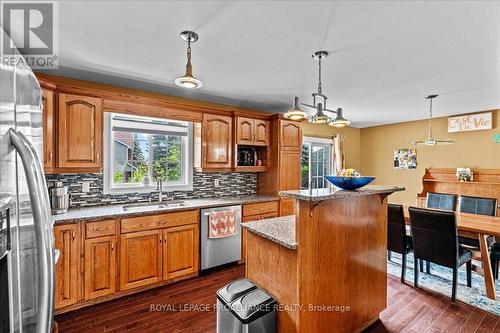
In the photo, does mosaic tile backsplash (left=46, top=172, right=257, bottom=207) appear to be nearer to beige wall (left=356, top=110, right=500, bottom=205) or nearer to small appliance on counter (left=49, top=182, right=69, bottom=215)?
small appliance on counter (left=49, top=182, right=69, bottom=215)

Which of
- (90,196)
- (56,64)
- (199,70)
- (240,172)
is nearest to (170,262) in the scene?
(90,196)

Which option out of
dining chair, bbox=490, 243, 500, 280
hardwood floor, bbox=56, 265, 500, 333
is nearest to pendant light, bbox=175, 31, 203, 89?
hardwood floor, bbox=56, 265, 500, 333

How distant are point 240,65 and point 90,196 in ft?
7.84

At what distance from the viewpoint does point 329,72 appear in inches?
105

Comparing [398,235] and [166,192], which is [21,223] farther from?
[398,235]

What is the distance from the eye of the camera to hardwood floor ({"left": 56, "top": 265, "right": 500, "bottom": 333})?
2162 millimetres

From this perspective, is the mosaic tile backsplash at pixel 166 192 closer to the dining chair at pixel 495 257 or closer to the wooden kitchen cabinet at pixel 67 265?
the wooden kitchen cabinet at pixel 67 265

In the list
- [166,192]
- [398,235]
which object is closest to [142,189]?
[166,192]

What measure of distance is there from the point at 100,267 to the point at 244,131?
257 cm

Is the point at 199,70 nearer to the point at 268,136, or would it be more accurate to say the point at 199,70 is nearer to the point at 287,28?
the point at 287,28

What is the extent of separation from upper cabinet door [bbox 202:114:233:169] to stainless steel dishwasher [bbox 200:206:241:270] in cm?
72

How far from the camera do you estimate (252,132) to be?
3.97m

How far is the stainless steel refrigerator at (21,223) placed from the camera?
0.52 m

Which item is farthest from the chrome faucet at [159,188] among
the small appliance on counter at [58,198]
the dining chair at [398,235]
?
the dining chair at [398,235]
